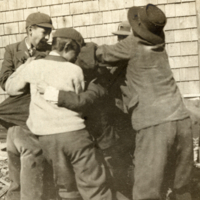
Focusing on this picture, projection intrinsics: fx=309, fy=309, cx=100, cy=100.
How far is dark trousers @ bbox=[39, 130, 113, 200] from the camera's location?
2.46 metres

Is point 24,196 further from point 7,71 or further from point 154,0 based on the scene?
point 154,0

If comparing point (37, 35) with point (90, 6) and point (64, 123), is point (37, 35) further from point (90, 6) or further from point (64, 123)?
point (90, 6)

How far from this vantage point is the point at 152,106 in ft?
8.21

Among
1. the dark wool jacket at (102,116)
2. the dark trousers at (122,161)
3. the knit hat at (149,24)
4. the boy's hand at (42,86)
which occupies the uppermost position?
the knit hat at (149,24)

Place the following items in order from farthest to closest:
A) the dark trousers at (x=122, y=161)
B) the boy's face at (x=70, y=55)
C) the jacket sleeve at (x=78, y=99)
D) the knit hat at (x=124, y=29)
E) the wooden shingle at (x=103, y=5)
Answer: the wooden shingle at (x=103, y=5) < the knit hat at (x=124, y=29) < the dark trousers at (x=122, y=161) < the boy's face at (x=70, y=55) < the jacket sleeve at (x=78, y=99)

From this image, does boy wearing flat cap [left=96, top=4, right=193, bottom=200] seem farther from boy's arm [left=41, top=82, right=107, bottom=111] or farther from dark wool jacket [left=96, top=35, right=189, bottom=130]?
boy's arm [left=41, top=82, right=107, bottom=111]

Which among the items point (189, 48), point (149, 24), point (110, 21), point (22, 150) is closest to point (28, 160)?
point (22, 150)

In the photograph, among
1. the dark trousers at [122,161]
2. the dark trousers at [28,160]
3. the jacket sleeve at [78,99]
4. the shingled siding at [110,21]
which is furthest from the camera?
the shingled siding at [110,21]

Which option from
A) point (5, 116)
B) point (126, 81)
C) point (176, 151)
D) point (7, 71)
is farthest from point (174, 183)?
point (7, 71)

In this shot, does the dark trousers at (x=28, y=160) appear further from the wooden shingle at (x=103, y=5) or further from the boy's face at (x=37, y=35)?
the wooden shingle at (x=103, y=5)

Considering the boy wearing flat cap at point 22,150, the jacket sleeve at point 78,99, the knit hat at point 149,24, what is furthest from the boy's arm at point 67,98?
the knit hat at point 149,24

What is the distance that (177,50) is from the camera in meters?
4.84

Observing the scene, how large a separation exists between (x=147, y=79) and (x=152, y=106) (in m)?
0.22

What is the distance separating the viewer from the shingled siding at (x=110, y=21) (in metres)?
4.74
